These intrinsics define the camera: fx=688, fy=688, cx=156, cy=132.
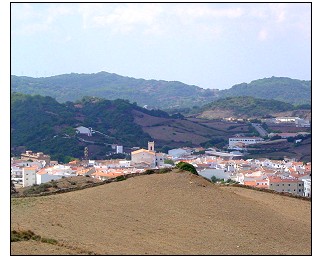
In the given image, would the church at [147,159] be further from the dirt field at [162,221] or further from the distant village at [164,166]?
the dirt field at [162,221]

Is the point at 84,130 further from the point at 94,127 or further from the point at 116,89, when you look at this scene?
the point at 116,89

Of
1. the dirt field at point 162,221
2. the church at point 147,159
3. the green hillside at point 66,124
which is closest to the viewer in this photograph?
the dirt field at point 162,221

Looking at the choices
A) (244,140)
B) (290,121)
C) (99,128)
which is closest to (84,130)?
(99,128)

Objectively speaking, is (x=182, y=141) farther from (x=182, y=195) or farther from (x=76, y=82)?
(x=76, y=82)

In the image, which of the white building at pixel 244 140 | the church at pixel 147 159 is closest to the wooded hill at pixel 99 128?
the white building at pixel 244 140

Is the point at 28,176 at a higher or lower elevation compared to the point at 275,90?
lower

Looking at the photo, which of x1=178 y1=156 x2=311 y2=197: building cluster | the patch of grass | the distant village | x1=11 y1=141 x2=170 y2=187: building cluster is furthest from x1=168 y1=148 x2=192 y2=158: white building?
the patch of grass

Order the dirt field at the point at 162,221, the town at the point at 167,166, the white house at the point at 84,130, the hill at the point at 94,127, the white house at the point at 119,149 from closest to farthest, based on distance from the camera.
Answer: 1. the dirt field at the point at 162,221
2. the town at the point at 167,166
3. the white house at the point at 119,149
4. the hill at the point at 94,127
5. the white house at the point at 84,130
